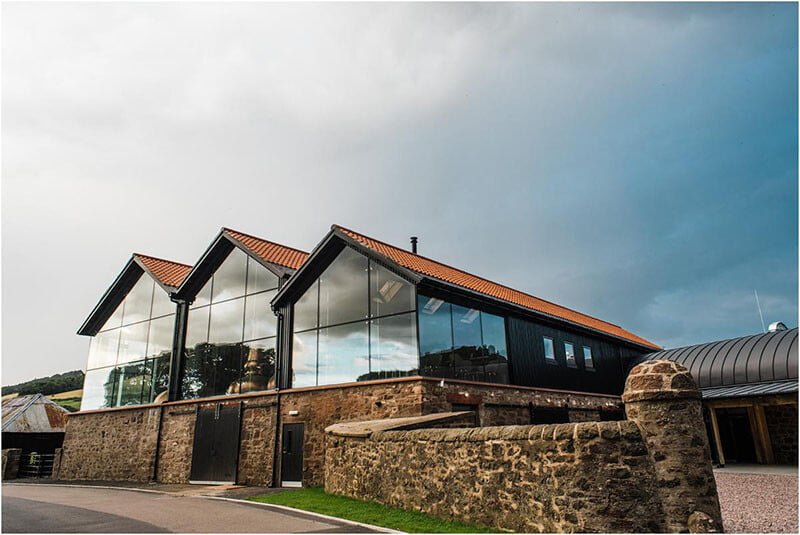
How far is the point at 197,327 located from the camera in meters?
20.8

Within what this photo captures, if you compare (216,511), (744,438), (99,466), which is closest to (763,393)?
(744,438)

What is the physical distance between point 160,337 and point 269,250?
19.9 feet

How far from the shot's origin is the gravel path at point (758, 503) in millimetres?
8492

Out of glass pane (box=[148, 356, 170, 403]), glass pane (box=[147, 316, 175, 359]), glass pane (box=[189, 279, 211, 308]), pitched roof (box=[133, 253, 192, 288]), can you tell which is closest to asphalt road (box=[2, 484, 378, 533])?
glass pane (box=[148, 356, 170, 403])

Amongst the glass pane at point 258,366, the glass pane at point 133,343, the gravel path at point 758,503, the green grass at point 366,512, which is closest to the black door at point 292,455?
the glass pane at point 258,366

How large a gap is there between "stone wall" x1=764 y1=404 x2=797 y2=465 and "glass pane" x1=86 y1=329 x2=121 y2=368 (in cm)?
2647

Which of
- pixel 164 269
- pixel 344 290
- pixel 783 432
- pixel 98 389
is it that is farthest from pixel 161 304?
pixel 783 432

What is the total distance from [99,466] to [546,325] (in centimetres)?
1871

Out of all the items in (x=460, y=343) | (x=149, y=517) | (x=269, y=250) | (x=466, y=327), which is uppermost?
(x=269, y=250)

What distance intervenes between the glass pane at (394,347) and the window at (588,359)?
10008 mm

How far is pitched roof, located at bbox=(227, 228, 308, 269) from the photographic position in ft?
64.3

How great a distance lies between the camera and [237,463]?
17094 millimetres

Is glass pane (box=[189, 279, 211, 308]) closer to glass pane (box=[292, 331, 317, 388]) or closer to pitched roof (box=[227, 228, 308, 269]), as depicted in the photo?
pitched roof (box=[227, 228, 308, 269])

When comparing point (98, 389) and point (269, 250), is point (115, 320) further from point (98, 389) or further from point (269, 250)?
point (269, 250)
